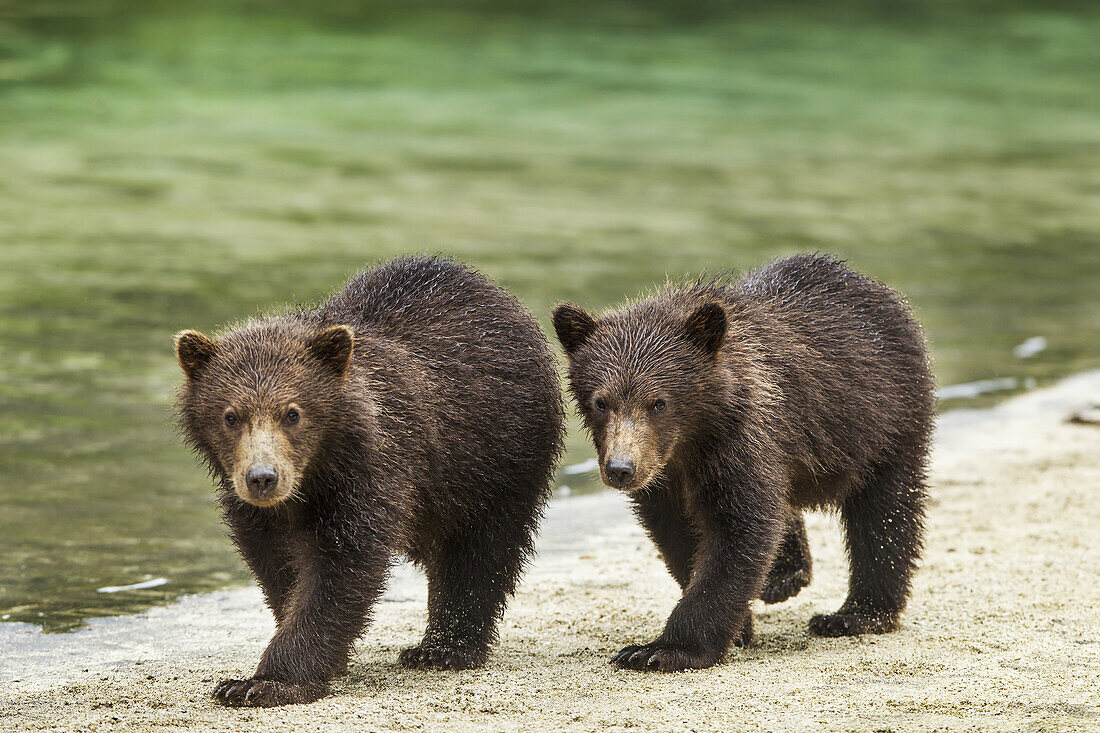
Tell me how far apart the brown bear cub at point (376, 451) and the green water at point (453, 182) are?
6.23ft

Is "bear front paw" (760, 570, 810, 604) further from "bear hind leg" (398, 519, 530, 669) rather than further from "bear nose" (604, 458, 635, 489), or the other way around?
"bear nose" (604, 458, 635, 489)

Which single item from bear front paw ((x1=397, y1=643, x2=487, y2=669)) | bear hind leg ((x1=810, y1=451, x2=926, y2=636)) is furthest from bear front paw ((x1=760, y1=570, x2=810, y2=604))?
bear front paw ((x1=397, y1=643, x2=487, y2=669))

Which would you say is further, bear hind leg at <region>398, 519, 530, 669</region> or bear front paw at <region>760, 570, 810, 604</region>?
bear front paw at <region>760, 570, 810, 604</region>

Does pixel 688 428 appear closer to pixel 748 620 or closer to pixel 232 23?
pixel 748 620

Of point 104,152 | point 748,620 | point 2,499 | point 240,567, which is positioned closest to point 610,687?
point 748,620

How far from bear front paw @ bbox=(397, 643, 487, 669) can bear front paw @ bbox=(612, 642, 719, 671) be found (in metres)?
0.68

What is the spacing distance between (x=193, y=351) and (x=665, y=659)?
2.40 meters

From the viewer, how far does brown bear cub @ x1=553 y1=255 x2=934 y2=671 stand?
280 inches

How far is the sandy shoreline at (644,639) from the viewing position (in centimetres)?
630

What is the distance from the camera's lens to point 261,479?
6.24m

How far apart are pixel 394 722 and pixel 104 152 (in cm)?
2075

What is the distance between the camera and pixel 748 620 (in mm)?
7551

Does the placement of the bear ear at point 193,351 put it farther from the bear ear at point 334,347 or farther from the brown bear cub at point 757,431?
the brown bear cub at point 757,431

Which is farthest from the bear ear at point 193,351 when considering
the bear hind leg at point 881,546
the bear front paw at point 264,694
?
the bear hind leg at point 881,546
